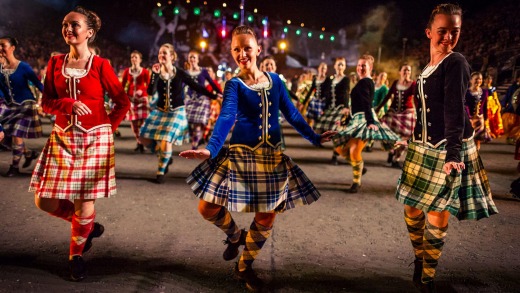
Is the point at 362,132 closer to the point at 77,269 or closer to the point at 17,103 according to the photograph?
A: the point at 77,269

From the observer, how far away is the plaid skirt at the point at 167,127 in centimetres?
623

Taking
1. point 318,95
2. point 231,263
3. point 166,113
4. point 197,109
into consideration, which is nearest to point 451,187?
point 231,263

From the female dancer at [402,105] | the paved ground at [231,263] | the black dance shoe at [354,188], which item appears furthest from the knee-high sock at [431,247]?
the female dancer at [402,105]

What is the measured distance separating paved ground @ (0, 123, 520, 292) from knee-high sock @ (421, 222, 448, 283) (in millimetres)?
230

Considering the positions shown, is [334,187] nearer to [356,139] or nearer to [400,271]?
[356,139]

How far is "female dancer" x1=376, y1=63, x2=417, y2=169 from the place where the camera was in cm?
772

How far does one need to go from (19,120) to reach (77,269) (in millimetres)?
4102

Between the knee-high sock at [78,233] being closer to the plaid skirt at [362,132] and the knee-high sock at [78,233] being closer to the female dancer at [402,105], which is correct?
the plaid skirt at [362,132]

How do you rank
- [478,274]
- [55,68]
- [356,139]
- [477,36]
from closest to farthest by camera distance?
[55,68], [478,274], [356,139], [477,36]

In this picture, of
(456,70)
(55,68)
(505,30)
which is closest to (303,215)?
(456,70)

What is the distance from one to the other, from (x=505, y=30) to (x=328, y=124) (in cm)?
1970

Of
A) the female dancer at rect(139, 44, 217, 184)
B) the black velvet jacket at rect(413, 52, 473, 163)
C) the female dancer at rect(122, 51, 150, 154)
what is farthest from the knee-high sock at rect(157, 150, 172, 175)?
the black velvet jacket at rect(413, 52, 473, 163)

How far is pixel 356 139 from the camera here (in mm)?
6031

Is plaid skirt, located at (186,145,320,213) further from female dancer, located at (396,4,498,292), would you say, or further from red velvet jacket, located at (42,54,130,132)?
red velvet jacket, located at (42,54,130,132)
